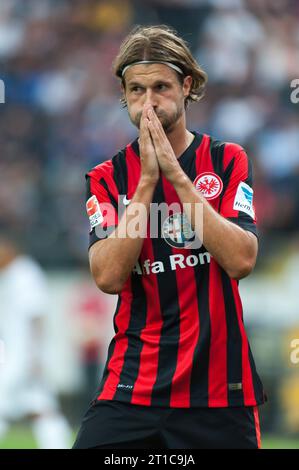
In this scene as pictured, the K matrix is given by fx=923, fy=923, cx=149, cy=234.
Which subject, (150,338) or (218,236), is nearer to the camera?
(218,236)

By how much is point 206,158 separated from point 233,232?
44 cm

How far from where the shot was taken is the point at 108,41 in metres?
11.9

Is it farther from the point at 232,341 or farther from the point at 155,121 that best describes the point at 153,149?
the point at 232,341

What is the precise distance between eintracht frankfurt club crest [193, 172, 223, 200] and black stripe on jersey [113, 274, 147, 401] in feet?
1.46

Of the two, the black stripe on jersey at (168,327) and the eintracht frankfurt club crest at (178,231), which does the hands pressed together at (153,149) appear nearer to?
the eintracht frankfurt club crest at (178,231)

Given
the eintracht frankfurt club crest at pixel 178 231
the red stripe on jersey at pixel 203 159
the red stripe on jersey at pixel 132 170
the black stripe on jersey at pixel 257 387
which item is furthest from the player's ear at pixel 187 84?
the black stripe on jersey at pixel 257 387

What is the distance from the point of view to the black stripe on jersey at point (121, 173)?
Result: 12.9 ft

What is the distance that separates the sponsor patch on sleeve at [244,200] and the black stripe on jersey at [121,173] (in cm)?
48

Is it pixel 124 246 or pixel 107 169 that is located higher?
pixel 107 169

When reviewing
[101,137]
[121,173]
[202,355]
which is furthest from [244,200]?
[101,137]

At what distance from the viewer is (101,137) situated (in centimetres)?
1121

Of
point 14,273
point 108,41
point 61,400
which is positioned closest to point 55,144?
point 108,41

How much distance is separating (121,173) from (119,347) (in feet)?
2.43

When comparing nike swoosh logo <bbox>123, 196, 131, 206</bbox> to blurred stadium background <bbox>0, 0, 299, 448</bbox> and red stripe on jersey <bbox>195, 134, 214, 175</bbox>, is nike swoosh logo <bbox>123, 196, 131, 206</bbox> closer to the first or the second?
red stripe on jersey <bbox>195, 134, 214, 175</bbox>
